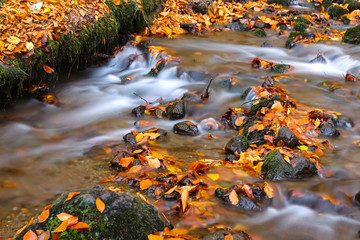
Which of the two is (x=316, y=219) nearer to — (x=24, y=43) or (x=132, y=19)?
(x=24, y=43)

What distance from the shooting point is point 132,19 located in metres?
8.46

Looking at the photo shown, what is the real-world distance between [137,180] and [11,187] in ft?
4.24

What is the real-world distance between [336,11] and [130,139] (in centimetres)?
1168

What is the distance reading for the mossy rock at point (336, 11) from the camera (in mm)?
12771

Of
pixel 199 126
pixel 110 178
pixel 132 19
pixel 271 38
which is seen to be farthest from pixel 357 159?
pixel 271 38

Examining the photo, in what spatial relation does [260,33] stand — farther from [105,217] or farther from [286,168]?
[105,217]

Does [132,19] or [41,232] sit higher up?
[132,19]

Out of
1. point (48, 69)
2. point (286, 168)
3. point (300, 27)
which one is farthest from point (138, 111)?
point (300, 27)

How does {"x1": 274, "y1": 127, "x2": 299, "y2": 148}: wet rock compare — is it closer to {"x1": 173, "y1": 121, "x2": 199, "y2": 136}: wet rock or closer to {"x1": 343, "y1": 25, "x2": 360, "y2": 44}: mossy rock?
{"x1": 173, "y1": 121, "x2": 199, "y2": 136}: wet rock

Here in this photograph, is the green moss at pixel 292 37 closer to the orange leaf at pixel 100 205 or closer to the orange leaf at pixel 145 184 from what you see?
the orange leaf at pixel 145 184

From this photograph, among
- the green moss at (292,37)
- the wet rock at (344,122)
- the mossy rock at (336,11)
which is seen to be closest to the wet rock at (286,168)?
the wet rock at (344,122)

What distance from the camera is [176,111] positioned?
529cm

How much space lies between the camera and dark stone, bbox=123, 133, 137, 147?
14.6 feet

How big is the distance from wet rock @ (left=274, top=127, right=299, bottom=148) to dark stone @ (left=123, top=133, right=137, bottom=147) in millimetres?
1834
